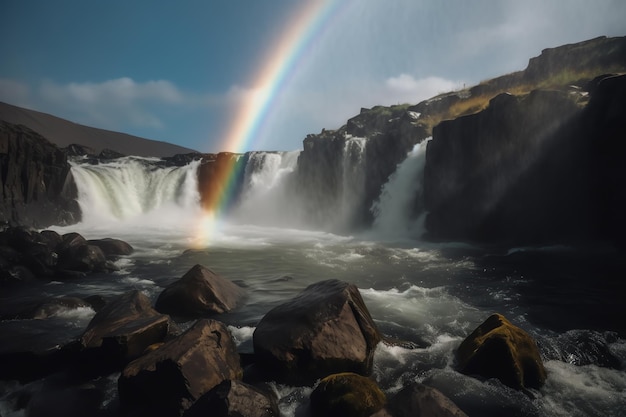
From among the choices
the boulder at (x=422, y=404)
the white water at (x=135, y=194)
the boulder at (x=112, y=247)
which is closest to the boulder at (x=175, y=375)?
the boulder at (x=422, y=404)

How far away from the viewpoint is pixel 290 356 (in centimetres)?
671

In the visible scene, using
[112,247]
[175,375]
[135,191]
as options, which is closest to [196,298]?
[175,375]

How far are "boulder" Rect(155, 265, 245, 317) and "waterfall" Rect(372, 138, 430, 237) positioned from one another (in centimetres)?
2438

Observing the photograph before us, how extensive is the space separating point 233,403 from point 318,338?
2184 millimetres

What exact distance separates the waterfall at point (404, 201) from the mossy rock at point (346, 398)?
90.6 ft

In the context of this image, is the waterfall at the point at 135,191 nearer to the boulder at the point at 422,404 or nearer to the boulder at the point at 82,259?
the boulder at the point at 82,259

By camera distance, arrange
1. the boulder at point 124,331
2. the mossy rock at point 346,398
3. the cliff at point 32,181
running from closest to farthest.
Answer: the mossy rock at point 346,398
the boulder at point 124,331
the cliff at point 32,181

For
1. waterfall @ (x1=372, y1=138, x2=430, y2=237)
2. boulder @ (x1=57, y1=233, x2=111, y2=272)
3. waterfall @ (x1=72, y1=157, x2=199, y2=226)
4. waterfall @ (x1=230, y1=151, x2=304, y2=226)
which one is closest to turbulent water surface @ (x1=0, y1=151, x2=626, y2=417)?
boulder @ (x1=57, y1=233, x2=111, y2=272)

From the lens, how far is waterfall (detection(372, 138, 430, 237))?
32844 millimetres

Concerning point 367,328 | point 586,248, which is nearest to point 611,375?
point 367,328

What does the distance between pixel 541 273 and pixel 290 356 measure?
15.4 metres

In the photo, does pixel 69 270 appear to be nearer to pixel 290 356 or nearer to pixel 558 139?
pixel 290 356

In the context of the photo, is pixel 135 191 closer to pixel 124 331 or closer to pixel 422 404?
pixel 124 331

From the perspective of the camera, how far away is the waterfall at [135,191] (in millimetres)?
41384
